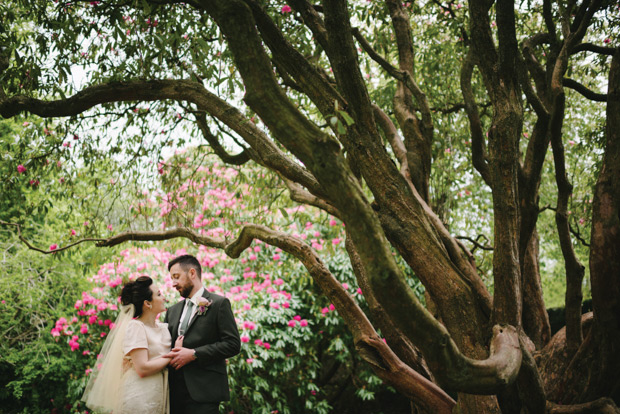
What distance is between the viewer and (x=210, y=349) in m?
3.76

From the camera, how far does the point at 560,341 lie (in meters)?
3.90

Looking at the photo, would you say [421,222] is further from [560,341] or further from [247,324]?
[247,324]

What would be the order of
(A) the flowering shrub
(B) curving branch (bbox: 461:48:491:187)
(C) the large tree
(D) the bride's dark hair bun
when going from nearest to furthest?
(C) the large tree, (D) the bride's dark hair bun, (B) curving branch (bbox: 461:48:491:187), (A) the flowering shrub

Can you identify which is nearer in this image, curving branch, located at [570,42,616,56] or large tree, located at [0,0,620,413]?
large tree, located at [0,0,620,413]

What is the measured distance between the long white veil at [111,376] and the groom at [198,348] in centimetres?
39

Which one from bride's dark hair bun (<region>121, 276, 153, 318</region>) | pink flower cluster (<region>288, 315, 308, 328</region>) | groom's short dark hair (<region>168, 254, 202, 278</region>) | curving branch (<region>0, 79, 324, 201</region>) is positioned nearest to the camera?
curving branch (<region>0, 79, 324, 201</region>)

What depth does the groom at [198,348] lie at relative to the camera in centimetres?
374

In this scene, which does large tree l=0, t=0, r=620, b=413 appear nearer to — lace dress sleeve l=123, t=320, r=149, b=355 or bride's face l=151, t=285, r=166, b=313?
bride's face l=151, t=285, r=166, b=313

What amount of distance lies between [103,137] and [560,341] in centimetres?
532

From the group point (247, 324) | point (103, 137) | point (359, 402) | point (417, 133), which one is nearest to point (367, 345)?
point (417, 133)

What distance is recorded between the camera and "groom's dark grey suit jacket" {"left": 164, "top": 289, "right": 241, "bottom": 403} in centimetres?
375

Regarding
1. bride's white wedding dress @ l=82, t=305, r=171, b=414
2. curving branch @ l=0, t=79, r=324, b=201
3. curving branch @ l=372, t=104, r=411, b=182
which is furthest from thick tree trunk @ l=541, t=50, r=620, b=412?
bride's white wedding dress @ l=82, t=305, r=171, b=414

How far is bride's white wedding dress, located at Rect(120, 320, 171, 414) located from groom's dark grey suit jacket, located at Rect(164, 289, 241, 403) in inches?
6.0

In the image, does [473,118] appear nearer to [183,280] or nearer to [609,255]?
[609,255]
